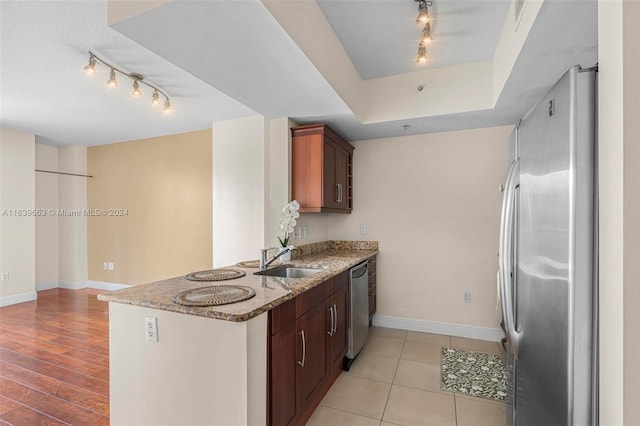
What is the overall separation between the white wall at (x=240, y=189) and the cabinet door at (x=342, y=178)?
31.6 inches

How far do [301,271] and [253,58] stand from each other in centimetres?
166

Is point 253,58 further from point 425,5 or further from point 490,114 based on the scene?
point 490,114

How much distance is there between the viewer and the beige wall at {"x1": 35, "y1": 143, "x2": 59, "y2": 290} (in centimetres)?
514

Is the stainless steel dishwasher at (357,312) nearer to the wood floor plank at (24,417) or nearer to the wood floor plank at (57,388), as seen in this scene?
the wood floor plank at (57,388)

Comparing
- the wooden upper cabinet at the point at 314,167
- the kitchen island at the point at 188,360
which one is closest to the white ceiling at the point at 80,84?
the wooden upper cabinet at the point at 314,167

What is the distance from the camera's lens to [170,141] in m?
4.75

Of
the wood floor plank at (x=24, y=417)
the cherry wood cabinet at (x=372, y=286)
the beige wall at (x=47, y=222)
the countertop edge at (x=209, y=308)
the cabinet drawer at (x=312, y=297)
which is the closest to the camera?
the countertop edge at (x=209, y=308)

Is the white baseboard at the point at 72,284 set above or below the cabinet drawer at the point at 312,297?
below

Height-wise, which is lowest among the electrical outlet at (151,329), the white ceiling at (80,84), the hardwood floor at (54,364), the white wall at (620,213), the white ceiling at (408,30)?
the hardwood floor at (54,364)

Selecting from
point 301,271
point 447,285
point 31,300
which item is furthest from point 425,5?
point 31,300

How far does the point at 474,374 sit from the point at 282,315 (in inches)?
78.3

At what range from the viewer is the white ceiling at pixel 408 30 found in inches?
82.6

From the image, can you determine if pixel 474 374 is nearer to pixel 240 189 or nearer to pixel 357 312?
pixel 357 312

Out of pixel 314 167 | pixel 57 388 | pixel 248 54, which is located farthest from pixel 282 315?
pixel 57 388
